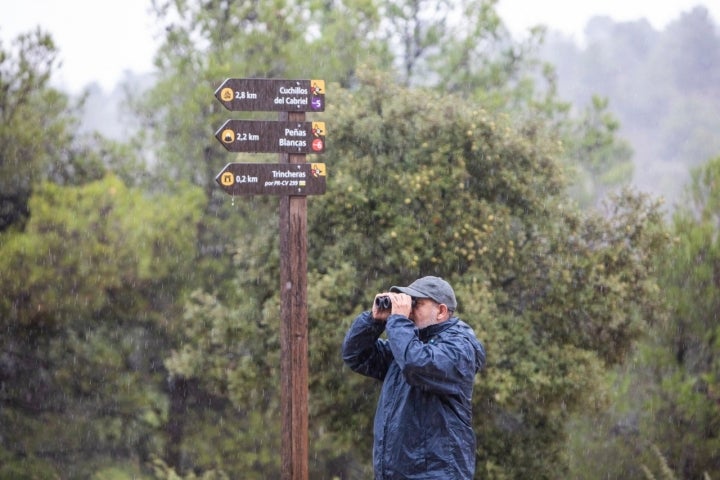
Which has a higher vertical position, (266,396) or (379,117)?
(379,117)

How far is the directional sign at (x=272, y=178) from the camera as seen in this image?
5.02 metres

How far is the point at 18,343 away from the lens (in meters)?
17.1

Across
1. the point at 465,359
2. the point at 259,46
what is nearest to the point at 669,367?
the point at 259,46

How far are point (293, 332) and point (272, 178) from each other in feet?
2.81

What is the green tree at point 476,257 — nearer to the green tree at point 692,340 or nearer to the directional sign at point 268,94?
the green tree at point 692,340

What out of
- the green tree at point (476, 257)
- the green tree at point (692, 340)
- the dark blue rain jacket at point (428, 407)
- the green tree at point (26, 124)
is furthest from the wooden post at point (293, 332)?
the green tree at point (26, 124)

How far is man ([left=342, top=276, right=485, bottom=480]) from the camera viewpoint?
3.51 m

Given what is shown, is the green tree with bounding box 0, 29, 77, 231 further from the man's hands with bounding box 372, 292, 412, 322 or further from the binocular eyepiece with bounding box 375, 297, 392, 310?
the man's hands with bounding box 372, 292, 412, 322

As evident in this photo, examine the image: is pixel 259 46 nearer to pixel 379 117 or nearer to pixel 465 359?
pixel 379 117

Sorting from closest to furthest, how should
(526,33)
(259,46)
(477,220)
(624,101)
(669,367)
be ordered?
(477,220)
(669,367)
(259,46)
(526,33)
(624,101)

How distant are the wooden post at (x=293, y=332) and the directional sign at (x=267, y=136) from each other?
2.0 inches

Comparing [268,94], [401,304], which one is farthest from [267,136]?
[401,304]

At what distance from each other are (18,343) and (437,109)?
9.64 m

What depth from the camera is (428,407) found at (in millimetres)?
3605
